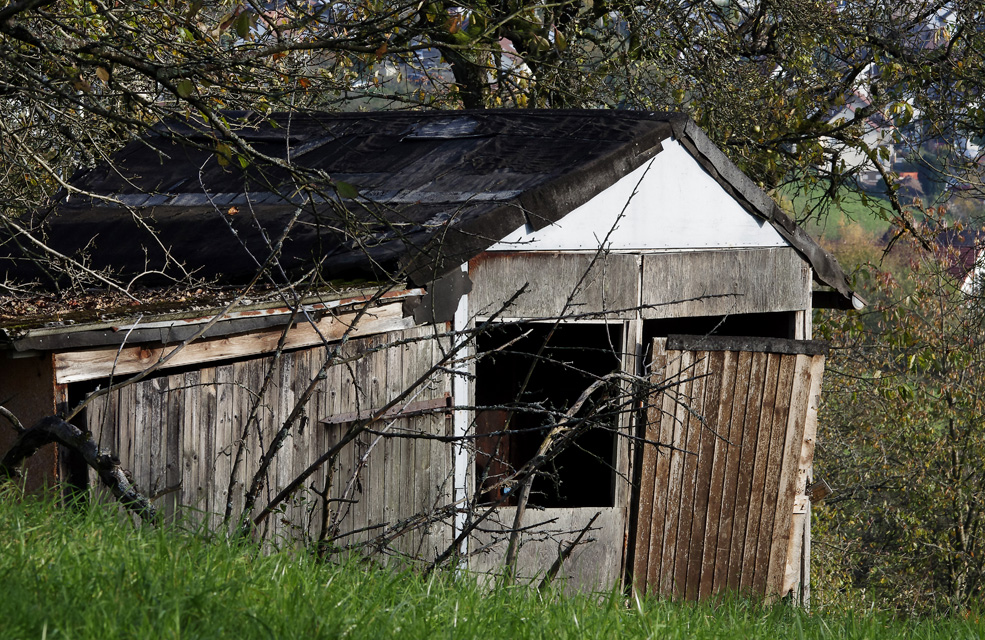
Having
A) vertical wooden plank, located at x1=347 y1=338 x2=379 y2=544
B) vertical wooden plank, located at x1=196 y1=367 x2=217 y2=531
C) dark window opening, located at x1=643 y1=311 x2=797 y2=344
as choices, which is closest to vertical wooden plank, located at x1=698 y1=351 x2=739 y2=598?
dark window opening, located at x1=643 y1=311 x2=797 y2=344

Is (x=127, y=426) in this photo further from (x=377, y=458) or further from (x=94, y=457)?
(x=377, y=458)

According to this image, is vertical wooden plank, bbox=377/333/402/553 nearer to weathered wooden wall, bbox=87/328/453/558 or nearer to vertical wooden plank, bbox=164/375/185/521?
weathered wooden wall, bbox=87/328/453/558

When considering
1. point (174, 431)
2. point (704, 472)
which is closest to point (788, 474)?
point (704, 472)

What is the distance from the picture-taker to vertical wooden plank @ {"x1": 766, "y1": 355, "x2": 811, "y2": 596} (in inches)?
270

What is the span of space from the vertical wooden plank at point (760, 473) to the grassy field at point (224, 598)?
2990mm

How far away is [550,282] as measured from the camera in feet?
21.2

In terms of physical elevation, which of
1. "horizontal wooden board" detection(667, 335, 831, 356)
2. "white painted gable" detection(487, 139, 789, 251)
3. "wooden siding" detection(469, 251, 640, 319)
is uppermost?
"white painted gable" detection(487, 139, 789, 251)

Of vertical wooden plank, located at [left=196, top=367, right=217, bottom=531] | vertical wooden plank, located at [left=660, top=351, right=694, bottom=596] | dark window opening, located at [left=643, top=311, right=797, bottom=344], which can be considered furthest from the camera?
dark window opening, located at [left=643, top=311, right=797, bottom=344]

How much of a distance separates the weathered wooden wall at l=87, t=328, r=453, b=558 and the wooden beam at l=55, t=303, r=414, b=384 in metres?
0.08

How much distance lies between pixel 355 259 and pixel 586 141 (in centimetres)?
212

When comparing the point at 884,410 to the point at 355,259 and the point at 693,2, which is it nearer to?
the point at 693,2

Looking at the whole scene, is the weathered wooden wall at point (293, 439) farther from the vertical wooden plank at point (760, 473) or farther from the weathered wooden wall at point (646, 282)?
the vertical wooden plank at point (760, 473)

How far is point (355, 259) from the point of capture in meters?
5.71

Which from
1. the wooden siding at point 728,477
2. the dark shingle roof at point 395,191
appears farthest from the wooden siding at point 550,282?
the wooden siding at point 728,477
